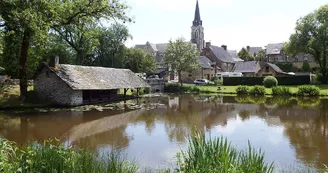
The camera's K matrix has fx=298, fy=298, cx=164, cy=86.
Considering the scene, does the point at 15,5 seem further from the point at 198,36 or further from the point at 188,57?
the point at 198,36

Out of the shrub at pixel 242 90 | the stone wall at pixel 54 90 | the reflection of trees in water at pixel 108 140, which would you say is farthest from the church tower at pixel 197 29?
the reflection of trees in water at pixel 108 140

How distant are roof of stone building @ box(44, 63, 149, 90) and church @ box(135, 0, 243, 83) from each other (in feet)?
77.7

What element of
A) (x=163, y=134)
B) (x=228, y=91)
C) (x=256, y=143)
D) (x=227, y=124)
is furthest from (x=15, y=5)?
(x=228, y=91)

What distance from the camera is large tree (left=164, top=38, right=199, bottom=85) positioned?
160ft

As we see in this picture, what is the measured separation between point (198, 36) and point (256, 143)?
79.5 m

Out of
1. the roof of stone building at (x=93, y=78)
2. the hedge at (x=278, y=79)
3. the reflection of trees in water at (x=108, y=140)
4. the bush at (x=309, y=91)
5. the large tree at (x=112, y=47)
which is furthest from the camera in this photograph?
the large tree at (x=112, y=47)

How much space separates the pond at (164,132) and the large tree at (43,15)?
5869 mm

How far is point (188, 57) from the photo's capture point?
160ft

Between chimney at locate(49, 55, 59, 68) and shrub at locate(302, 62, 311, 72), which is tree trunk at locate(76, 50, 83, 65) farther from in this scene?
shrub at locate(302, 62, 311, 72)

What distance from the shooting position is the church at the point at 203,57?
61531mm

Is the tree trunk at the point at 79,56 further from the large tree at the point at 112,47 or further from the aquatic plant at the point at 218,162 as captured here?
the aquatic plant at the point at 218,162

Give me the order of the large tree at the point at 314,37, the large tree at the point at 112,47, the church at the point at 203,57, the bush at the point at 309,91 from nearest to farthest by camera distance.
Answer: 1. the bush at the point at 309,91
2. the large tree at the point at 314,37
3. the large tree at the point at 112,47
4. the church at the point at 203,57

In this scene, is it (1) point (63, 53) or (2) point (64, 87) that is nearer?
(2) point (64, 87)

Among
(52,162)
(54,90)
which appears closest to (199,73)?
(54,90)
